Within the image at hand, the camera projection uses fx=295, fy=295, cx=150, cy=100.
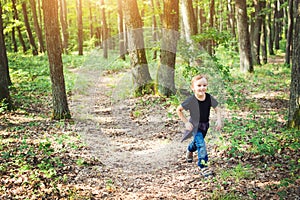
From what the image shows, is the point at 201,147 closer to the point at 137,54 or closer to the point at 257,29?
the point at 137,54

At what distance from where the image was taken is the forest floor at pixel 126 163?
5.24 meters

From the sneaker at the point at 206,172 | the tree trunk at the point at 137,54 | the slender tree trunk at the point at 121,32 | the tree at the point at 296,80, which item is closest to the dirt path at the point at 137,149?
the sneaker at the point at 206,172

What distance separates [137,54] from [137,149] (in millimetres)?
6027

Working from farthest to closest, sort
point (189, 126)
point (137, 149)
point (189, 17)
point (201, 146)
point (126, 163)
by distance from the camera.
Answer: point (189, 17)
point (137, 149)
point (126, 163)
point (201, 146)
point (189, 126)

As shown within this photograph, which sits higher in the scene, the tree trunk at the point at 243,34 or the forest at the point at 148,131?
the tree trunk at the point at 243,34

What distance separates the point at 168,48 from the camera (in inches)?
468

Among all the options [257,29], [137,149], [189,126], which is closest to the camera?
[189,126]

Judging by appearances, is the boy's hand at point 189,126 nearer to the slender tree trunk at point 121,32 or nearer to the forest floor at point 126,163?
the forest floor at point 126,163

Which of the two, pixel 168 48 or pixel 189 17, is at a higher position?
pixel 189 17

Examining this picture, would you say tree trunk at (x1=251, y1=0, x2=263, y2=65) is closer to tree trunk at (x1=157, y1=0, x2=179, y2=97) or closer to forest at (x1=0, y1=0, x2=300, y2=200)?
forest at (x1=0, y1=0, x2=300, y2=200)

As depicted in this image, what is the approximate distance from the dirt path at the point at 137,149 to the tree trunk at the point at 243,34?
7328mm

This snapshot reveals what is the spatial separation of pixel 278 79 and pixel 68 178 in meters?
12.6

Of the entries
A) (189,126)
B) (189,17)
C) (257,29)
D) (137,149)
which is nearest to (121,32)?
(257,29)

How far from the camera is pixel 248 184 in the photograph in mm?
5262
